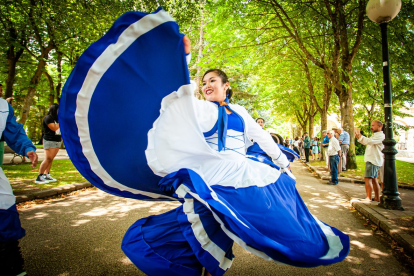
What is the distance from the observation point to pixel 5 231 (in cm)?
200

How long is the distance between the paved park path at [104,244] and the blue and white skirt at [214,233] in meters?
1.38

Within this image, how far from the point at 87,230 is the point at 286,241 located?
3389 millimetres

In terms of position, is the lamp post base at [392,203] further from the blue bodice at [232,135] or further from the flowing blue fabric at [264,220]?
the blue bodice at [232,135]

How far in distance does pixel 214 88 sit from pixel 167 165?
888 millimetres

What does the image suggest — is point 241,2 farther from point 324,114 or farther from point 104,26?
A: point 324,114

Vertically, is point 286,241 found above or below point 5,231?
above

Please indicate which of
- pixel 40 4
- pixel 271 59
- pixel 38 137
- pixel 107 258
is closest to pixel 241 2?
pixel 271 59

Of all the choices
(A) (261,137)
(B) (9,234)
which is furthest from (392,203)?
(B) (9,234)

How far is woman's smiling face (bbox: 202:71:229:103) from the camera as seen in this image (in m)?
2.20

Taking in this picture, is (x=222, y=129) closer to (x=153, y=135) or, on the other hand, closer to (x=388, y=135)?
(x=153, y=135)

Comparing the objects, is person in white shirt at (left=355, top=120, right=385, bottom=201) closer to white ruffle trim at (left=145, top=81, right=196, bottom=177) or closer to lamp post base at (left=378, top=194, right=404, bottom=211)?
lamp post base at (left=378, top=194, right=404, bottom=211)

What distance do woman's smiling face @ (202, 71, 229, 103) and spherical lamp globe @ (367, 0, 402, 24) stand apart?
17.9ft

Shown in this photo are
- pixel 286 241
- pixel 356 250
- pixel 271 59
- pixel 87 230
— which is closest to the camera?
pixel 286 241

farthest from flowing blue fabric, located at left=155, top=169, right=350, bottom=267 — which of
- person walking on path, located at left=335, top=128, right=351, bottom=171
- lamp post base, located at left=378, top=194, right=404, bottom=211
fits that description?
person walking on path, located at left=335, top=128, right=351, bottom=171
